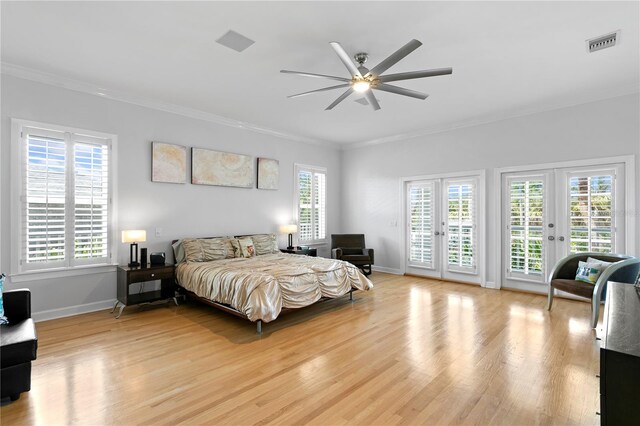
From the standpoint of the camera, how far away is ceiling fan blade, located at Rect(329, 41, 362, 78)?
2.69m

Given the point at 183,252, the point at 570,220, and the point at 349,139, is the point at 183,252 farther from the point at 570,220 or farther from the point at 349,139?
the point at 570,220

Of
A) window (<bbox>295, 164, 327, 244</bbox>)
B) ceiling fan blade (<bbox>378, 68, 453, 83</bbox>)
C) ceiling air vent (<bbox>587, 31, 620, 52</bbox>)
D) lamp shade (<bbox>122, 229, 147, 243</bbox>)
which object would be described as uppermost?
ceiling air vent (<bbox>587, 31, 620, 52</bbox>)

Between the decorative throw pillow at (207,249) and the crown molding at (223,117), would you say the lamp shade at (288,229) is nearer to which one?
the decorative throw pillow at (207,249)

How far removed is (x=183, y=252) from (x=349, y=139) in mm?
4442

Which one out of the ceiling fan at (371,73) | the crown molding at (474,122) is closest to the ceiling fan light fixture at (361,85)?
the ceiling fan at (371,73)

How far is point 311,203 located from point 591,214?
5.06 metres

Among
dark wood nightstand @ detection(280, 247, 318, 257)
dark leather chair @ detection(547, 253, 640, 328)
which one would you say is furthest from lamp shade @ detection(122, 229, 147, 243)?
dark leather chair @ detection(547, 253, 640, 328)

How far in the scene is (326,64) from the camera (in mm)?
3762

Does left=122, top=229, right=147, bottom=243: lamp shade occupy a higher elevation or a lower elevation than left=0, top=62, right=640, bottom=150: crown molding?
lower

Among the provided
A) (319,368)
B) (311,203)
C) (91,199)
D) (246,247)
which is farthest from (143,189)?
(319,368)

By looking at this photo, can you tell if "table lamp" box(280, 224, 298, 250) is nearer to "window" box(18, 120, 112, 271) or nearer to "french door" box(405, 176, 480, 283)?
"french door" box(405, 176, 480, 283)

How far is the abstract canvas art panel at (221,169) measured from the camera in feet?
18.0

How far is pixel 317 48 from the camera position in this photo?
3398 mm

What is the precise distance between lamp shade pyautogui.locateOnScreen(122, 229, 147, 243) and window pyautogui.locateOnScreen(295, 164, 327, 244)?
10.7 feet
